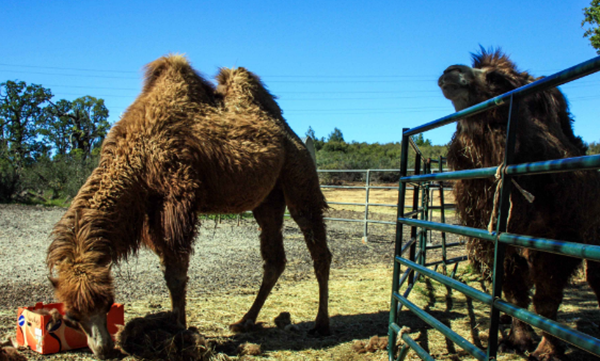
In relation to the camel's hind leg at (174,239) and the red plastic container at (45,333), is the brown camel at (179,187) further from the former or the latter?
the red plastic container at (45,333)

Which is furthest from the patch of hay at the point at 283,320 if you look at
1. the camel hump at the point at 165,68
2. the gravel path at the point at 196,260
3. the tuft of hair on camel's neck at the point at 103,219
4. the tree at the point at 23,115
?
the tree at the point at 23,115

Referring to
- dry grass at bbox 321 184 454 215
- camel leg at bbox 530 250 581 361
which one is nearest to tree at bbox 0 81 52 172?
dry grass at bbox 321 184 454 215

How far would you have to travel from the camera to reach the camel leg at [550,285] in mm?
2822

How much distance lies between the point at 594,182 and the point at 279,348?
2726 millimetres

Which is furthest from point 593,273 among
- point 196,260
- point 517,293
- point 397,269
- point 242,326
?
point 196,260

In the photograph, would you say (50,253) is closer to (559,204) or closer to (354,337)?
(354,337)

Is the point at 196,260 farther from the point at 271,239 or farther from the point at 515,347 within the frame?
the point at 515,347

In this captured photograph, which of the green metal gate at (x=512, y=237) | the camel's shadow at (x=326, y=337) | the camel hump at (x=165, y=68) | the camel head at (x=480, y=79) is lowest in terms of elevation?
the camel's shadow at (x=326, y=337)

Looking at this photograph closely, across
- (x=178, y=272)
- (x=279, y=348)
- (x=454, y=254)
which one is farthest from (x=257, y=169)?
(x=454, y=254)

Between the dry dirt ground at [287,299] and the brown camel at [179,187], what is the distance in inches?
15.1

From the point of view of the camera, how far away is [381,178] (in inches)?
958

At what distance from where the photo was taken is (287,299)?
512 centimetres

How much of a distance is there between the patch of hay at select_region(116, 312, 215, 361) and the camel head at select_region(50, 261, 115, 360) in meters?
0.23

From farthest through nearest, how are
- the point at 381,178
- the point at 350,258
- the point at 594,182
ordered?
the point at 381,178 < the point at 350,258 < the point at 594,182
